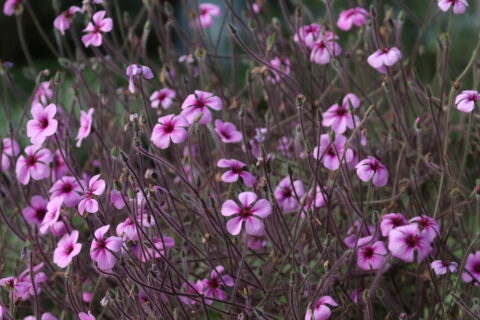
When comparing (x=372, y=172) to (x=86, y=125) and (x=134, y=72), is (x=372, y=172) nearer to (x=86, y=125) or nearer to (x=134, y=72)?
(x=134, y=72)

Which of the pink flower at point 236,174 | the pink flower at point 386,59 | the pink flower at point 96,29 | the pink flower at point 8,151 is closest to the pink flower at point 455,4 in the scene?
the pink flower at point 386,59

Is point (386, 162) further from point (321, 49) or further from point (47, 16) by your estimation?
point (47, 16)

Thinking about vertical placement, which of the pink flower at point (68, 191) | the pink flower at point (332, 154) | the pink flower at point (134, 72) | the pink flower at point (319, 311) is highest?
the pink flower at point (134, 72)

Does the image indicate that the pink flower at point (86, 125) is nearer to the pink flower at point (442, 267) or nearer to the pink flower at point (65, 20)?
the pink flower at point (65, 20)

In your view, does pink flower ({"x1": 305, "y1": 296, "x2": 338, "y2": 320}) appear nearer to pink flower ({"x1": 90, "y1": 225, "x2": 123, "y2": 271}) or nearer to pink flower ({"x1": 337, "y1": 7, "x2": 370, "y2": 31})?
pink flower ({"x1": 90, "y1": 225, "x2": 123, "y2": 271})

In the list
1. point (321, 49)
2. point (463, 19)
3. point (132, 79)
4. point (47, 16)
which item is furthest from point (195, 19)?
point (47, 16)

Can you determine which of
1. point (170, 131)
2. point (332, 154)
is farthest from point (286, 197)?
point (170, 131)
